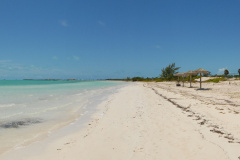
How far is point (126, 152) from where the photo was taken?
314 centimetres

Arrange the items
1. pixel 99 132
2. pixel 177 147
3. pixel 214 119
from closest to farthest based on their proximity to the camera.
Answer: pixel 177 147
pixel 99 132
pixel 214 119

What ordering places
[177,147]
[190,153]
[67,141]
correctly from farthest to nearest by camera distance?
[67,141]
[177,147]
[190,153]

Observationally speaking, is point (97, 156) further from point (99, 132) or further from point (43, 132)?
point (43, 132)

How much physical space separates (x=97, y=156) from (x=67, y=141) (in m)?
1.12

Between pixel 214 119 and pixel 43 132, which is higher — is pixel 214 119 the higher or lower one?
the higher one

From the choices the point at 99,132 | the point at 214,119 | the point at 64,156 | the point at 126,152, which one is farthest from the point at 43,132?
the point at 214,119

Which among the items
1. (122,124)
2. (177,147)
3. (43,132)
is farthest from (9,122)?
(177,147)

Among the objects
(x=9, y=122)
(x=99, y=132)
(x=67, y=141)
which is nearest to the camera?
(x=67, y=141)

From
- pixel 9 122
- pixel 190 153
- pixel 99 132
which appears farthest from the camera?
pixel 9 122

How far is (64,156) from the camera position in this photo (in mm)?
3029

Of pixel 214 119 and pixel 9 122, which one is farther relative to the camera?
pixel 9 122

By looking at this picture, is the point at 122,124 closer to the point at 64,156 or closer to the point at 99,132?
the point at 99,132

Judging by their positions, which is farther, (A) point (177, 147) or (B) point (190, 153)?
(A) point (177, 147)

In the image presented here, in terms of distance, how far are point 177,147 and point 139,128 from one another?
1.43 metres
